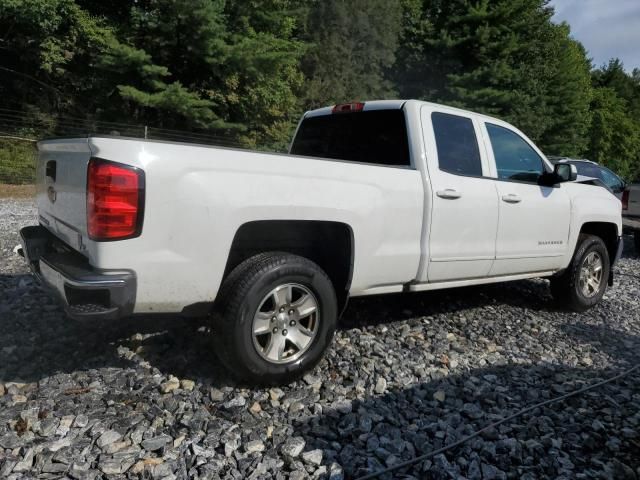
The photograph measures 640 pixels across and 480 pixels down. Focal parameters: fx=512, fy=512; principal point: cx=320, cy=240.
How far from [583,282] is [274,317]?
389 cm

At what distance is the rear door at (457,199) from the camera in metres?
3.85

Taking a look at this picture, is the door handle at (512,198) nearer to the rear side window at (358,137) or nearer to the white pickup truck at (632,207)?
the rear side window at (358,137)

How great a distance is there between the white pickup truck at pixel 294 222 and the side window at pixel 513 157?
0.02m

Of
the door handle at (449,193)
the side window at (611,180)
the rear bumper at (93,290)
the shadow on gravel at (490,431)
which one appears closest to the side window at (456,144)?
the door handle at (449,193)

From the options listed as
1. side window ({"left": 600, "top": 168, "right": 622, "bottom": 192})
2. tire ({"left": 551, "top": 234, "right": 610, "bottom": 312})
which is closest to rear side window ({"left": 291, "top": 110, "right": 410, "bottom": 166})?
tire ({"left": 551, "top": 234, "right": 610, "bottom": 312})

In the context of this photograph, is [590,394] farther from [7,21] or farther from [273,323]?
[7,21]

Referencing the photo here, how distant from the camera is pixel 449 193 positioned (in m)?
3.86

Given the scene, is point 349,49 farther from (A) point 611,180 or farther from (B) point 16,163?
(A) point 611,180

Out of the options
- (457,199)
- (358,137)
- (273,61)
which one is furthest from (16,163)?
(457,199)

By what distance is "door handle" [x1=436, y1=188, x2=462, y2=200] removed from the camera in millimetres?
3802

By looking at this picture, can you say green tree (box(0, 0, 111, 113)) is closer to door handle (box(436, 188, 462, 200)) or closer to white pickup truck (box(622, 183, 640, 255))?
white pickup truck (box(622, 183, 640, 255))

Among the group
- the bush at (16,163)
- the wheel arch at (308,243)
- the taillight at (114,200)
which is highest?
the taillight at (114,200)

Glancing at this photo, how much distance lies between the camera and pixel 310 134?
481 cm

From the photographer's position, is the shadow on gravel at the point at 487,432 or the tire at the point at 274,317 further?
the tire at the point at 274,317
